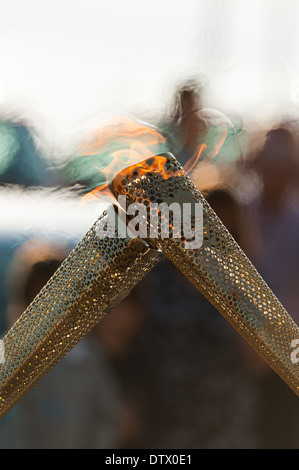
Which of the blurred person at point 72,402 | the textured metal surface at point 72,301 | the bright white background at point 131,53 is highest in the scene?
the bright white background at point 131,53

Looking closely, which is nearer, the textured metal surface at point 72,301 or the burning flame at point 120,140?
the textured metal surface at point 72,301

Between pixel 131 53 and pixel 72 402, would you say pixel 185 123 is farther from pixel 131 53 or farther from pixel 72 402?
pixel 72 402

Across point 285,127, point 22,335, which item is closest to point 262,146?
point 285,127

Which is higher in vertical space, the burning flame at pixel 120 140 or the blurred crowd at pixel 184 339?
the burning flame at pixel 120 140

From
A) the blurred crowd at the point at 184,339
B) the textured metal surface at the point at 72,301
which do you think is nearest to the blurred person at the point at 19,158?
the blurred crowd at the point at 184,339

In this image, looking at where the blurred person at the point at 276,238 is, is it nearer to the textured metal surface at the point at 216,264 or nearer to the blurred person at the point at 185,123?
the blurred person at the point at 185,123
